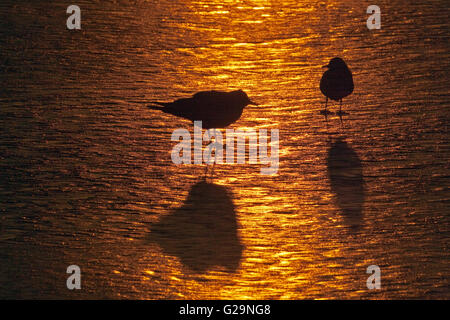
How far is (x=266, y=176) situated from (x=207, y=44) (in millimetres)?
1396

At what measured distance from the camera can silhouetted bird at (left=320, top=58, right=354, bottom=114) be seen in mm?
2701

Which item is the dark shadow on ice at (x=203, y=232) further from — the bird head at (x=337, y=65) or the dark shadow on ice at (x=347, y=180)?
the bird head at (x=337, y=65)

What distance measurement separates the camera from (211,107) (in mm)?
2361

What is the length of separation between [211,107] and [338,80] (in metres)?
0.71

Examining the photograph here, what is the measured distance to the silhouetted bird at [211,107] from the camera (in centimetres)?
236

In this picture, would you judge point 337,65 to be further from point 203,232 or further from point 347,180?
point 203,232

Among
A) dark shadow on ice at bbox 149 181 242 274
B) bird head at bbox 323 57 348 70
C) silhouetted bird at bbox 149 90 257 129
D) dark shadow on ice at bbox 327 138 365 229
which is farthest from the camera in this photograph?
bird head at bbox 323 57 348 70

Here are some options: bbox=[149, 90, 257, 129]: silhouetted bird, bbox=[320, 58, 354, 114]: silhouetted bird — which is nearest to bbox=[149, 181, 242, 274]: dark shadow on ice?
bbox=[149, 90, 257, 129]: silhouetted bird

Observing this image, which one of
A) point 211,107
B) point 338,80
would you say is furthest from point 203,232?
point 338,80

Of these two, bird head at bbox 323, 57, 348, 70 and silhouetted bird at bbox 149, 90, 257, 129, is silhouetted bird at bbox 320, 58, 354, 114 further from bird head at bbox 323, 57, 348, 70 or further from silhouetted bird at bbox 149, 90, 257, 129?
silhouetted bird at bbox 149, 90, 257, 129

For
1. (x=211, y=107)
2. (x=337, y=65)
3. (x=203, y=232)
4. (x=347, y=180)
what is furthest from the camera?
(x=337, y=65)

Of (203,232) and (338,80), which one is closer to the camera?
(203,232)

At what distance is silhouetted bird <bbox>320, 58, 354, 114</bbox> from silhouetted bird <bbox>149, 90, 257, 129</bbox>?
49 cm

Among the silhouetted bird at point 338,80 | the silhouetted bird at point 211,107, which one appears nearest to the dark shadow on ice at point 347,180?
the silhouetted bird at point 338,80
